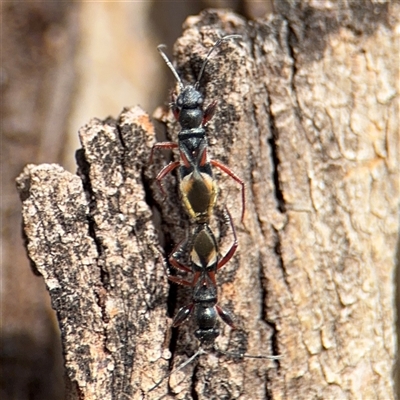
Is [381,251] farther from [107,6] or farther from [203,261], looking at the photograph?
[107,6]

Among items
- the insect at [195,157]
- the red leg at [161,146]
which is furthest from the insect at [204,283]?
the red leg at [161,146]

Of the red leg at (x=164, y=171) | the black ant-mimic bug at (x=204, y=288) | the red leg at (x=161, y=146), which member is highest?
the red leg at (x=161, y=146)

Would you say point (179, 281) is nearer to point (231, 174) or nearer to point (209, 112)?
point (231, 174)

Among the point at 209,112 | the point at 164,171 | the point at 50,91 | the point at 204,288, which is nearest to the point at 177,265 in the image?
the point at 204,288

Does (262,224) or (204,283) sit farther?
(262,224)

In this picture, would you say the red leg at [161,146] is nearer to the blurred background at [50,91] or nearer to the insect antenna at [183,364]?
the insect antenna at [183,364]

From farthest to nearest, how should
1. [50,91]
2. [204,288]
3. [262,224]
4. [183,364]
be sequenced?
1. [50,91]
2. [262,224]
3. [204,288]
4. [183,364]
